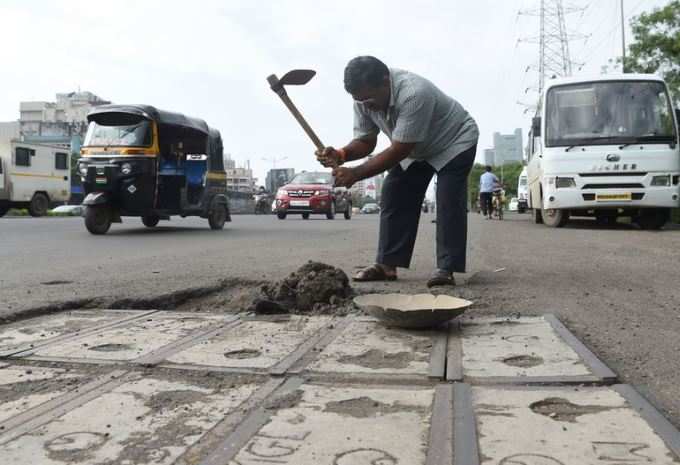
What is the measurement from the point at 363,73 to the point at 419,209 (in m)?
1.24

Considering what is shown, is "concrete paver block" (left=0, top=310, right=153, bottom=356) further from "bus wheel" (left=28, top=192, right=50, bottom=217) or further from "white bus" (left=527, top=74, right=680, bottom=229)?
"bus wheel" (left=28, top=192, right=50, bottom=217)

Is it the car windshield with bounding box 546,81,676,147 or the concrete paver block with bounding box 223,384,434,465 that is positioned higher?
the car windshield with bounding box 546,81,676,147

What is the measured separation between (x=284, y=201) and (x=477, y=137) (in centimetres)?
1579

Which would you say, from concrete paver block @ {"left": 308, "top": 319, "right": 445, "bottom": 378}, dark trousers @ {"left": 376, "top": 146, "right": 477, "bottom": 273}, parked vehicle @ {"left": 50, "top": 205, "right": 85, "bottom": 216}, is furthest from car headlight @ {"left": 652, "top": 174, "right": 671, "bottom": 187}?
parked vehicle @ {"left": 50, "top": 205, "right": 85, "bottom": 216}

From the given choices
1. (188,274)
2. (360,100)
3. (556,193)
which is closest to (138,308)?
(188,274)

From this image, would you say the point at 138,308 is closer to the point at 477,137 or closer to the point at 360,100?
the point at 360,100

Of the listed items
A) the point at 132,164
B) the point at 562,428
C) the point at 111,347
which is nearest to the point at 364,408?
the point at 562,428

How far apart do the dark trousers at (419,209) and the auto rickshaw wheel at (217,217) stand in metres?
8.54

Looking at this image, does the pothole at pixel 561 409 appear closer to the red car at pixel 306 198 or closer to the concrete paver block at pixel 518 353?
the concrete paver block at pixel 518 353

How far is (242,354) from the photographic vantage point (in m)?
2.61

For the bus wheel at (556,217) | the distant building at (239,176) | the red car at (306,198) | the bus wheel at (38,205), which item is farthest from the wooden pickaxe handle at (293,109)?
the distant building at (239,176)

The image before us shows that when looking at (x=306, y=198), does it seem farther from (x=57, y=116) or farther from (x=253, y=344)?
(x=57, y=116)

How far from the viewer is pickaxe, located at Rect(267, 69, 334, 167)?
4445mm

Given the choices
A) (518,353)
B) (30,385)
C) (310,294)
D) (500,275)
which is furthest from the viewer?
(500,275)
